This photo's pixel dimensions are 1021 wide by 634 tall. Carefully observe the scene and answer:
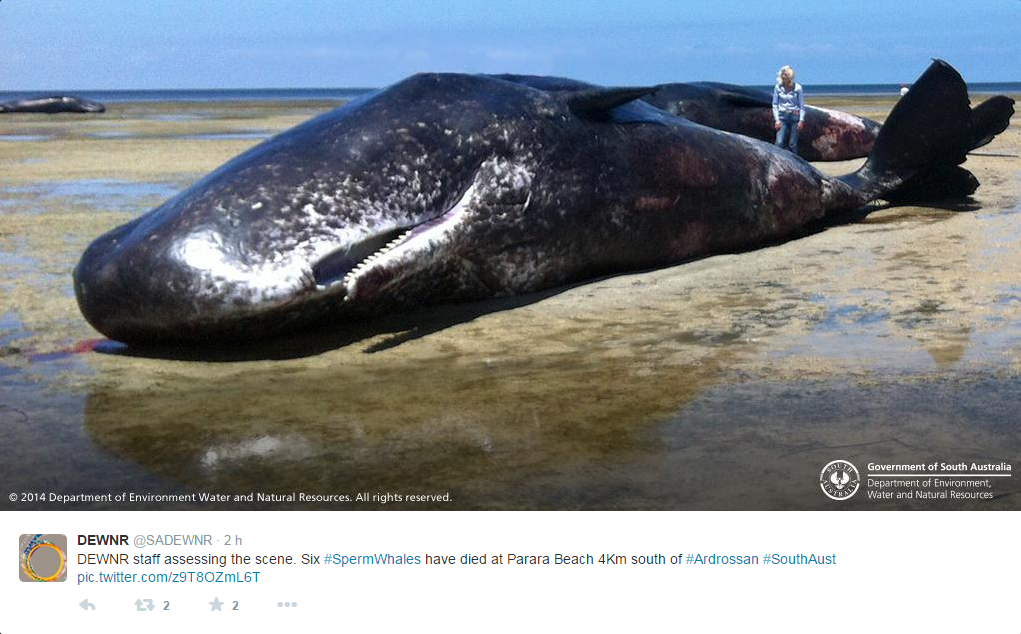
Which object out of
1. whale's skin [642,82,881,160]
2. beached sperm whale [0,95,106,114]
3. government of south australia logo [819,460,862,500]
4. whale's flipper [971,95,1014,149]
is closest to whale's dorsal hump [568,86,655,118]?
government of south australia logo [819,460,862,500]

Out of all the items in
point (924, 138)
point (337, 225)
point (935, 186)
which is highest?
point (924, 138)

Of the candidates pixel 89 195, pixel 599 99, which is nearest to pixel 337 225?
pixel 599 99

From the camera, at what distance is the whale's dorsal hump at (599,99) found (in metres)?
5.75

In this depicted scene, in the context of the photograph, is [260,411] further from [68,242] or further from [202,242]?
[68,242]

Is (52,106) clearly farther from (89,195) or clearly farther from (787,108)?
(787,108)

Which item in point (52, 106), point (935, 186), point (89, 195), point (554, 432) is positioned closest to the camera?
point (554, 432)

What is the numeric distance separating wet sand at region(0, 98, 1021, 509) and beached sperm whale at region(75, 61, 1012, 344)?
0.53 feet

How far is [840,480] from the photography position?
2889mm

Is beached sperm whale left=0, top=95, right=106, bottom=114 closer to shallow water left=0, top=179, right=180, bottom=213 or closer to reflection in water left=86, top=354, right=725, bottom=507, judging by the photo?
shallow water left=0, top=179, right=180, bottom=213
